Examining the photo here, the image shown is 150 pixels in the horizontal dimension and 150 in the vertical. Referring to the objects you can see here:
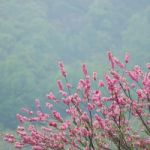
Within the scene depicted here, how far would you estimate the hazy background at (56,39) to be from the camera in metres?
139

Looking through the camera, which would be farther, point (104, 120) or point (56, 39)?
point (56, 39)

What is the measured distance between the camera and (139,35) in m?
174

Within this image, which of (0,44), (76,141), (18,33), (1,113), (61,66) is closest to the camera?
(76,141)

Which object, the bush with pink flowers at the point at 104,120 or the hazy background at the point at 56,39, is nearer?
the bush with pink flowers at the point at 104,120

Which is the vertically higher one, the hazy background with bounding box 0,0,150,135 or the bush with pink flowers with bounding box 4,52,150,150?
the hazy background with bounding box 0,0,150,135

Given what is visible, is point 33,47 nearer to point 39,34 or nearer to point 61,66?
point 39,34

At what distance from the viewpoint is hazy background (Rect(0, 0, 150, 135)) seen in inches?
5487

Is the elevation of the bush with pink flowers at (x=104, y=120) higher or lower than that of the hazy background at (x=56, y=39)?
lower

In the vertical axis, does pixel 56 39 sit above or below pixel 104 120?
above

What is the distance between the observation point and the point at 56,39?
17212 centimetres

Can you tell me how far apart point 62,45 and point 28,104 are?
48471 millimetres

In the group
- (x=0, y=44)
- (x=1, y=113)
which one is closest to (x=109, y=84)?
(x=1, y=113)

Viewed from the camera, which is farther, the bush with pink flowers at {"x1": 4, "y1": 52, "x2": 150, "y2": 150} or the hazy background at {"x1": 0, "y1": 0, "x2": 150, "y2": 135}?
the hazy background at {"x1": 0, "y1": 0, "x2": 150, "y2": 135}

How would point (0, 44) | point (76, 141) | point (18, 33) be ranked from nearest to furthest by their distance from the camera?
point (76, 141) < point (0, 44) < point (18, 33)
